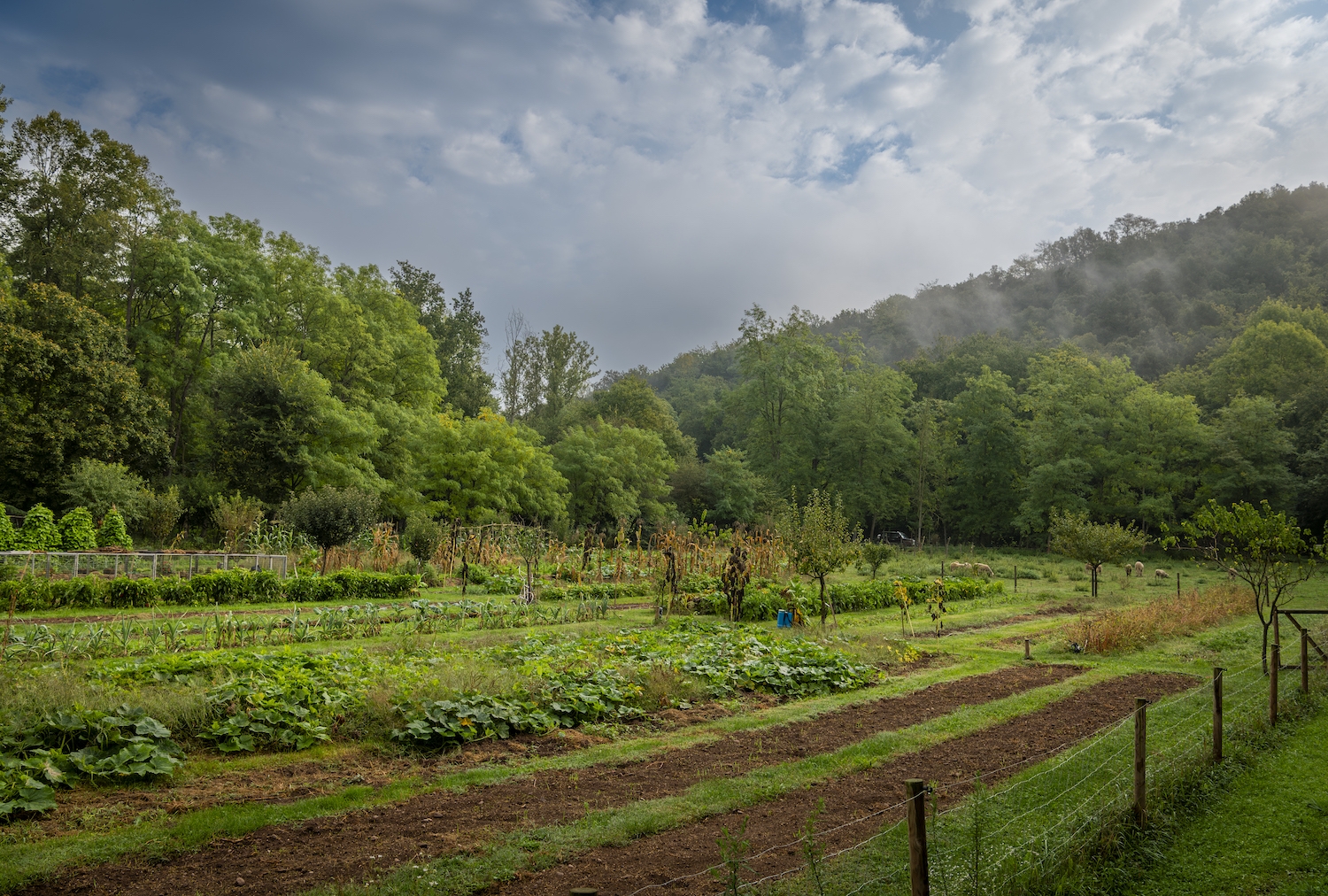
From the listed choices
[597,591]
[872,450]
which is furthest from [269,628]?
[872,450]

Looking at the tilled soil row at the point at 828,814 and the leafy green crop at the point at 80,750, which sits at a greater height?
the leafy green crop at the point at 80,750

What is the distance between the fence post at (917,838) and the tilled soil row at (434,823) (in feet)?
9.36

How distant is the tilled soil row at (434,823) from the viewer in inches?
165

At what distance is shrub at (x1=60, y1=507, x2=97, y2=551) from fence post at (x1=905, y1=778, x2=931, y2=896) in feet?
71.5

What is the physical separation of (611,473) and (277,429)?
656 inches

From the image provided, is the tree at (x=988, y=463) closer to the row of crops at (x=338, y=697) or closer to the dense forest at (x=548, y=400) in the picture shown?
the dense forest at (x=548, y=400)

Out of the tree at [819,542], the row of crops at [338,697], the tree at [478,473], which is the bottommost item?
the row of crops at [338,697]

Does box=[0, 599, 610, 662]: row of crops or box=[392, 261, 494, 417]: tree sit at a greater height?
box=[392, 261, 494, 417]: tree

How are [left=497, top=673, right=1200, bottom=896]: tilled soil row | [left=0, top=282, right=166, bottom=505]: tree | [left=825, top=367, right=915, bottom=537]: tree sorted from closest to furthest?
1. [left=497, top=673, right=1200, bottom=896]: tilled soil row
2. [left=0, top=282, right=166, bottom=505]: tree
3. [left=825, top=367, right=915, bottom=537]: tree

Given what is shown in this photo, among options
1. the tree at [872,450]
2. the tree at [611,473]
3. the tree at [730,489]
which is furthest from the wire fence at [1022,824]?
the tree at [872,450]

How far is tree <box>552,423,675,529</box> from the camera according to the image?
37250 mm

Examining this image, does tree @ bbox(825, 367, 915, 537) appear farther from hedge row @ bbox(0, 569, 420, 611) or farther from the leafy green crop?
the leafy green crop

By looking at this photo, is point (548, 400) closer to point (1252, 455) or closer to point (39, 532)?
point (39, 532)

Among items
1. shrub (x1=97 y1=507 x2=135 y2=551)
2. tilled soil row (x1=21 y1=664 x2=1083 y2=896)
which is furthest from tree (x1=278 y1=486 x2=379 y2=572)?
tilled soil row (x1=21 y1=664 x2=1083 y2=896)
